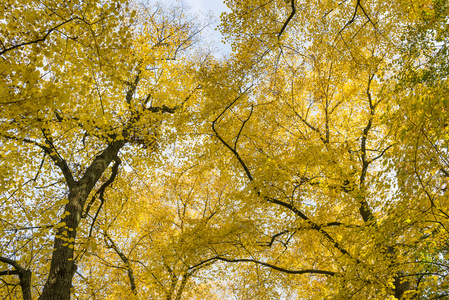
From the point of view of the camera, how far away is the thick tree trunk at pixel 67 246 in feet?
16.4

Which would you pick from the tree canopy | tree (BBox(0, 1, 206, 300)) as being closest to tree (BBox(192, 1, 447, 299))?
the tree canopy

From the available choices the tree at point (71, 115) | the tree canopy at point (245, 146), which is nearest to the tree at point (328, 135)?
the tree canopy at point (245, 146)

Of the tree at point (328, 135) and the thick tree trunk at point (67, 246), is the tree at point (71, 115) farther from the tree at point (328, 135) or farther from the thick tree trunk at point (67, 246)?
the tree at point (328, 135)

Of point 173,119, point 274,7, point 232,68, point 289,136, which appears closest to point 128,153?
point 173,119

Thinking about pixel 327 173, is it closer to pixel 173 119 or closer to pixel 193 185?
pixel 173 119

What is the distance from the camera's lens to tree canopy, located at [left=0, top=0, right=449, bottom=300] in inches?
177

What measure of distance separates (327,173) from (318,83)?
3.12 m

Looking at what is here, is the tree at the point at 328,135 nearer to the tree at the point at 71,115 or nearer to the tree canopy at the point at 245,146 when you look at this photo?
the tree canopy at the point at 245,146

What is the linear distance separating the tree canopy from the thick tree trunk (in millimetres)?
30

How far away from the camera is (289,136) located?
9594 mm

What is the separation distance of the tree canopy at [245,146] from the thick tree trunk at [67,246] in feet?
0.10

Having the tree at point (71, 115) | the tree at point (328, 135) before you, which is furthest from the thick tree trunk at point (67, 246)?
the tree at point (328, 135)

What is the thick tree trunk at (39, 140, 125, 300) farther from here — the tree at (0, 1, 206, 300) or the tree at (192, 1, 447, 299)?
the tree at (192, 1, 447, 299)

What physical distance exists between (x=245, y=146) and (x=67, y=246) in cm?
562
